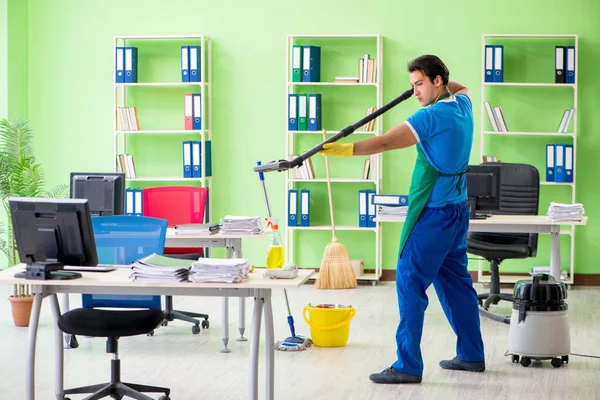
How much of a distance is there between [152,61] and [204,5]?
71cm

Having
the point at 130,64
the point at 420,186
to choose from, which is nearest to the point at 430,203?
the point at 420,186

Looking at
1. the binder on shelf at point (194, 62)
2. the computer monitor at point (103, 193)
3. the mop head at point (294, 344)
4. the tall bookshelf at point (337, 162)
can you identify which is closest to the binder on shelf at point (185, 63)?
Answer: the binder on shelf at point (194, 62)

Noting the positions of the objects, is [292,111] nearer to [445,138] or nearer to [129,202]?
[129,202]

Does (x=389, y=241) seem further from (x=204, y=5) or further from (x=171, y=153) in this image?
(x=204, y=5)

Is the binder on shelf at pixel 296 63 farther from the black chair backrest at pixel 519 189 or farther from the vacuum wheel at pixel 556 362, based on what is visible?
the vacuum wheel at pixel 556 362

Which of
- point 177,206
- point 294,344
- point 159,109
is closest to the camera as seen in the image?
point 294,344

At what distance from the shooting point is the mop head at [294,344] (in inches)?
222

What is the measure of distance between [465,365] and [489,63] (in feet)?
12.3

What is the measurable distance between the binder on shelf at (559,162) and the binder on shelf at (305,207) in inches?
84.8

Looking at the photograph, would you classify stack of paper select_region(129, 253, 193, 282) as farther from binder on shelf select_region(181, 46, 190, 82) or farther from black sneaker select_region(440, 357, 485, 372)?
binder on shelf select_region(181, 46, 190, 82)

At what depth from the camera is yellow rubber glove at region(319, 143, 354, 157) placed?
4102 mm

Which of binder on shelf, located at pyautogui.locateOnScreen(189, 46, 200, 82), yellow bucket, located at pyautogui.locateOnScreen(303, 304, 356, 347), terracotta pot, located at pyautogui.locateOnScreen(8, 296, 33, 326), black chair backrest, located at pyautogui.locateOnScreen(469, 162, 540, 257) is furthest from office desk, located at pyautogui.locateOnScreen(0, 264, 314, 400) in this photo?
binder on shelf, located at pyautogui.locateOnScreen(189, 46, 200, 82)

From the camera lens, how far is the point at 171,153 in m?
8.81

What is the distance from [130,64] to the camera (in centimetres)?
852
